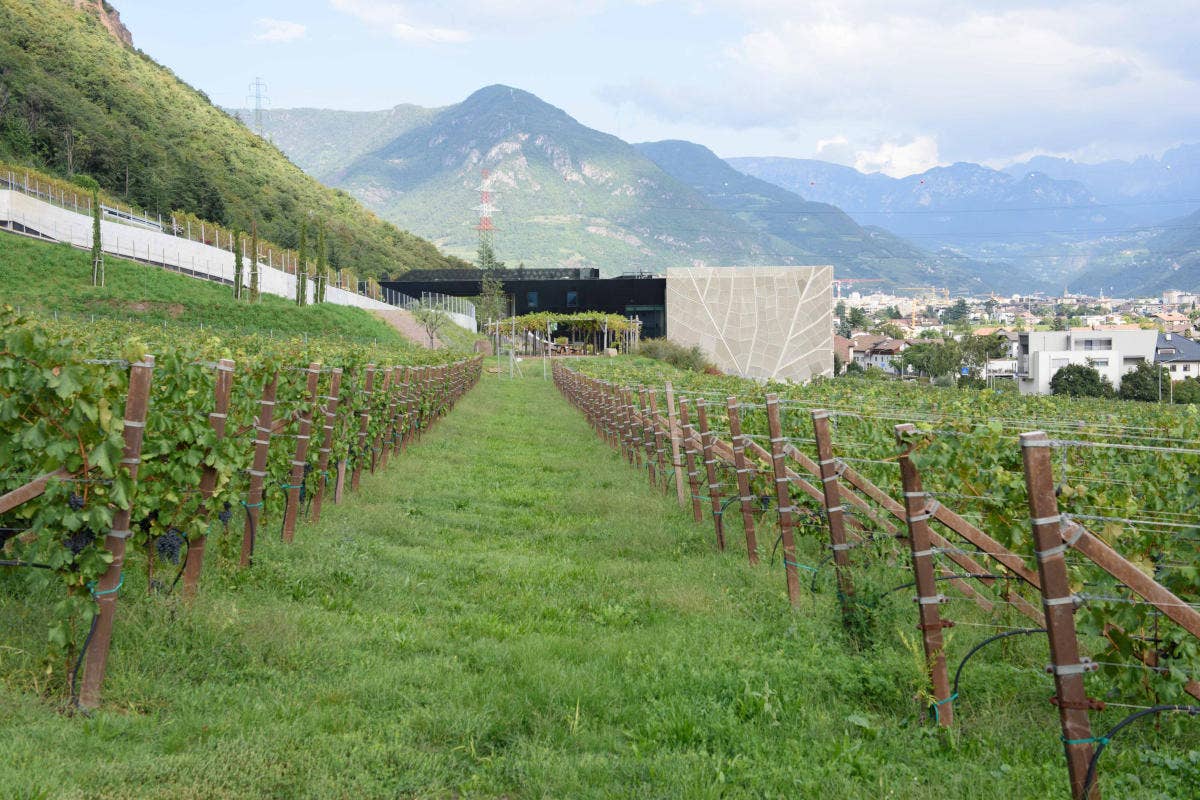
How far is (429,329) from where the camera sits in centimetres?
6444

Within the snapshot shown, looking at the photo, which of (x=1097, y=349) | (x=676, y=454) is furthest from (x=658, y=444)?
(x=1097, y=349)

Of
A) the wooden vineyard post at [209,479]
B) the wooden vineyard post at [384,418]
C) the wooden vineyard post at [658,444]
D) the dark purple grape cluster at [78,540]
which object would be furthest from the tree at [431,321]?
the dark purple grape cluster at [78,540]

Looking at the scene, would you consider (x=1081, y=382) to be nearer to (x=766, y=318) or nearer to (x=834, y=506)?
(x=766, y=318)

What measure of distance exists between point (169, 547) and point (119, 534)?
228 centimetres

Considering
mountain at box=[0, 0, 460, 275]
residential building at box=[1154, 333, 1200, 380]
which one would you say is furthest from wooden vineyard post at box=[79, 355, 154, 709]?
residential building at box=[1154, 333, 1200, 380]

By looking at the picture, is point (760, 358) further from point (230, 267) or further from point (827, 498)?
point (827, 498)

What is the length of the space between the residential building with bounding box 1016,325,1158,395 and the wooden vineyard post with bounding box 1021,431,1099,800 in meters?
116

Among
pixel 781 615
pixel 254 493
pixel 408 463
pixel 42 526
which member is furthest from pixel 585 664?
pixel 408 463

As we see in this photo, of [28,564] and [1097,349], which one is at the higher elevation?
[1097,349]

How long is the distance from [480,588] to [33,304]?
42813 millimetres

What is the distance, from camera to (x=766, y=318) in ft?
239

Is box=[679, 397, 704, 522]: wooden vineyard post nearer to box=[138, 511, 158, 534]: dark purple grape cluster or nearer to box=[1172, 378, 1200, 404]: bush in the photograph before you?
box=[138, 511, 158, 534]: dark purple grape cluster

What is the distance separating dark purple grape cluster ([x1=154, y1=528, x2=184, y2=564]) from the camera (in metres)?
6.97

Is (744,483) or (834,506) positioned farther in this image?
(744,483)
